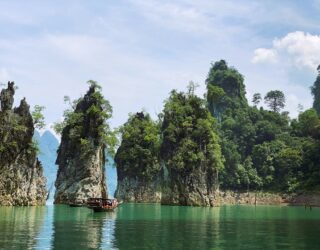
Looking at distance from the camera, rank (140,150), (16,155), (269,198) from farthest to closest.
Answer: (269,198) < (140,150) < (16,155)

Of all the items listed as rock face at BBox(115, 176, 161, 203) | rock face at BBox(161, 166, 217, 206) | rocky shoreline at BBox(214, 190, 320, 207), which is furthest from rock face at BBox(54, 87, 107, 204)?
rocky shoreline at BBox(214, 190, 320, 207)

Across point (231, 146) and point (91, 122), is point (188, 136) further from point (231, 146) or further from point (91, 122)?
point (231, 146)

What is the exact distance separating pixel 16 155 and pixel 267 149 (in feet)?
260

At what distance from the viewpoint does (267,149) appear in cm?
13200

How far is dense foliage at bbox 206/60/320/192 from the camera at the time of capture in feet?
403

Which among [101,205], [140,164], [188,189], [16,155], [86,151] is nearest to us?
[101,205]

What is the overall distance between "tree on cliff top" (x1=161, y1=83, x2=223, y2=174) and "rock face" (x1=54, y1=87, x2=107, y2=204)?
15.4 metres

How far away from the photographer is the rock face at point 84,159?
8888 cm

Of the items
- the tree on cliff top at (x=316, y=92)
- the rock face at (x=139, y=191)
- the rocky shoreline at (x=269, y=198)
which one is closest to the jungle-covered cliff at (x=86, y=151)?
the rock face at (x=139, y=191)

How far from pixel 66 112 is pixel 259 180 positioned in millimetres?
59275

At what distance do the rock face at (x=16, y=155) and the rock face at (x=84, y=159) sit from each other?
1085cm

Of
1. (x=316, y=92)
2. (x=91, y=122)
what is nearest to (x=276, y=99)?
(x=316, y=92)

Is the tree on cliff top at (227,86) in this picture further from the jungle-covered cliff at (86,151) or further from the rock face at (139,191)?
the jungle-covered cliff at (86,151)

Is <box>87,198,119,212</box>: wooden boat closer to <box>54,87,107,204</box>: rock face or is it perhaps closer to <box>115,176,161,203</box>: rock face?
<box>54,87,107,204</box>: rock face
